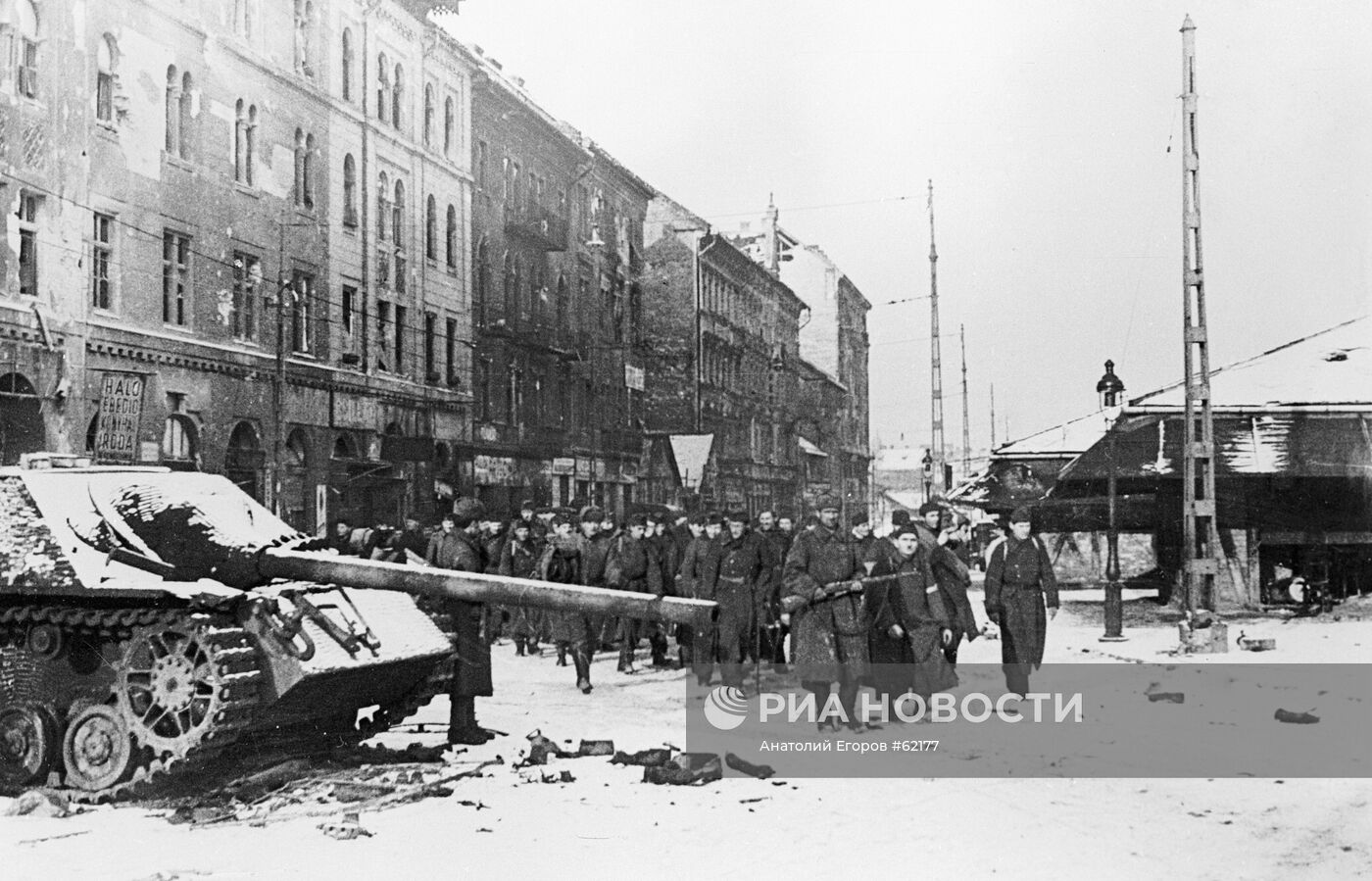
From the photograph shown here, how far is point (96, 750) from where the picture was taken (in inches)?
275

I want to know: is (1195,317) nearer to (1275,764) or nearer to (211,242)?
(1275,764)

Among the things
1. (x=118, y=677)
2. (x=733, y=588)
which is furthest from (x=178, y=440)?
(x=733, y=588)

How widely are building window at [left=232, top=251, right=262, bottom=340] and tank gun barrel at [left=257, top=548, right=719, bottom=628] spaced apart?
3318 millimetres

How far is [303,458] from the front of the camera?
34.3 ft

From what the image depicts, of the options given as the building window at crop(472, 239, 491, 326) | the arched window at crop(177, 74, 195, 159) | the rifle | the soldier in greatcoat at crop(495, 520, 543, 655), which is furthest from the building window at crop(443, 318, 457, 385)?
the rifle

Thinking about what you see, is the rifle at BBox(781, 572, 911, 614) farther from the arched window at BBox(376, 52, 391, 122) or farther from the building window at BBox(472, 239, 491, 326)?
the arched window at BBox(376, 52, 391, 122)

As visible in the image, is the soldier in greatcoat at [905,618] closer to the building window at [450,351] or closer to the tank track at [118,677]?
the tank track at [118,677]

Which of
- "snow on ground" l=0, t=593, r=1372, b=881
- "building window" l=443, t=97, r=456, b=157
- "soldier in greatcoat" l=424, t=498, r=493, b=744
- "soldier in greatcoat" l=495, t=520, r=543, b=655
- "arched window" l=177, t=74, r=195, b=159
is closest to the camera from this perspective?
"snow on ground" l=0, t=593, r=1372, b=881

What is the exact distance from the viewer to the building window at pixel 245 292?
401 inches

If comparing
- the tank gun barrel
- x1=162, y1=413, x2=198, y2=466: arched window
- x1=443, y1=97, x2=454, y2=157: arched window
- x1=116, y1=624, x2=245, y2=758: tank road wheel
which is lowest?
x1=116, y1=624, x2=245, y2=758: tank road wheel

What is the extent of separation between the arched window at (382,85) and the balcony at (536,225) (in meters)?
2.05

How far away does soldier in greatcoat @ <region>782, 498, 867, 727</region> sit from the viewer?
870 cm

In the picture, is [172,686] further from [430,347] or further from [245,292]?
[430,347]

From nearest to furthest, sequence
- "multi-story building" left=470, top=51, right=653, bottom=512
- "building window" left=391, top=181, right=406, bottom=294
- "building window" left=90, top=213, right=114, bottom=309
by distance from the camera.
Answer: "building window" left=90, top=213, right=114, bottom=309 → "building window" left=391, top=181, right=406, bottom=294 → "multi-story building" left=470, top=51, right=653, bottom=512
